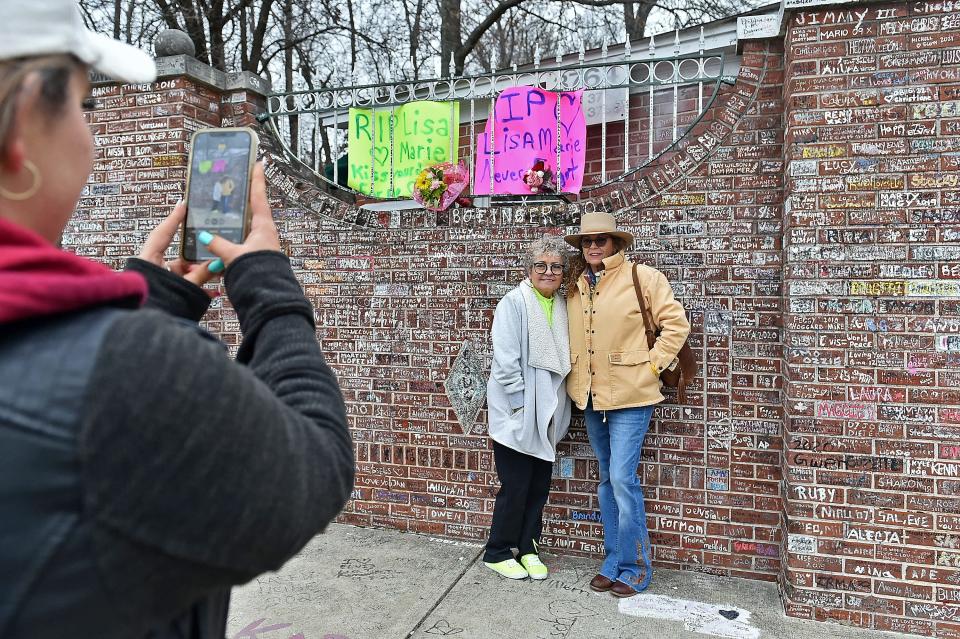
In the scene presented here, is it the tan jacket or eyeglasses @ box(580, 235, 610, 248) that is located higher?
eyeglasses @ box(580, 235, 610, 248)

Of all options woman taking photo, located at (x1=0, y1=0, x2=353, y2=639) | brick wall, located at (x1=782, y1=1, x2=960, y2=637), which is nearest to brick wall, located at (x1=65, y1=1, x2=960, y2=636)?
brick wall, located at (x1=782, y1=1, x2=960, y2=637)

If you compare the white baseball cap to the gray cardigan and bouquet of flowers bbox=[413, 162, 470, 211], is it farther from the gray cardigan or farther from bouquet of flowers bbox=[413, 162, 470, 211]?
bouquet of flowers bbox=[413, 162, 470, 211]

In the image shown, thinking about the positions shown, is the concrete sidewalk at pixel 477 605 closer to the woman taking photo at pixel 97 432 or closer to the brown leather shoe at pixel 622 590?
the brown leather shoe at pixel 622 590

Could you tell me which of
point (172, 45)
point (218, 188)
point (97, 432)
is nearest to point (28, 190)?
point (97, 432)

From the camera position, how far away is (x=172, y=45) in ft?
15.8

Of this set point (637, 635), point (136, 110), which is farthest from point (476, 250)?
point (136, 110)

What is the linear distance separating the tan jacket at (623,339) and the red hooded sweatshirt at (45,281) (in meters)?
3.22

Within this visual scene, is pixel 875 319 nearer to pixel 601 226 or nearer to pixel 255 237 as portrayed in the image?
pixel 601 226

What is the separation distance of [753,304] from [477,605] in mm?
2255

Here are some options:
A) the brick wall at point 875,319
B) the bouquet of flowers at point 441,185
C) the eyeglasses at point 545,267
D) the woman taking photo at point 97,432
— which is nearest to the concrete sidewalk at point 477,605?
the brick wall at point 875,319

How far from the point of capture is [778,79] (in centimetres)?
394

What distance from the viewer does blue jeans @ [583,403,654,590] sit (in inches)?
148

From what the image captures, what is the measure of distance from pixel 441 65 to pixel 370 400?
9515 millimetres

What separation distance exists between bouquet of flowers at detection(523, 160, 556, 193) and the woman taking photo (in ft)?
12.0
